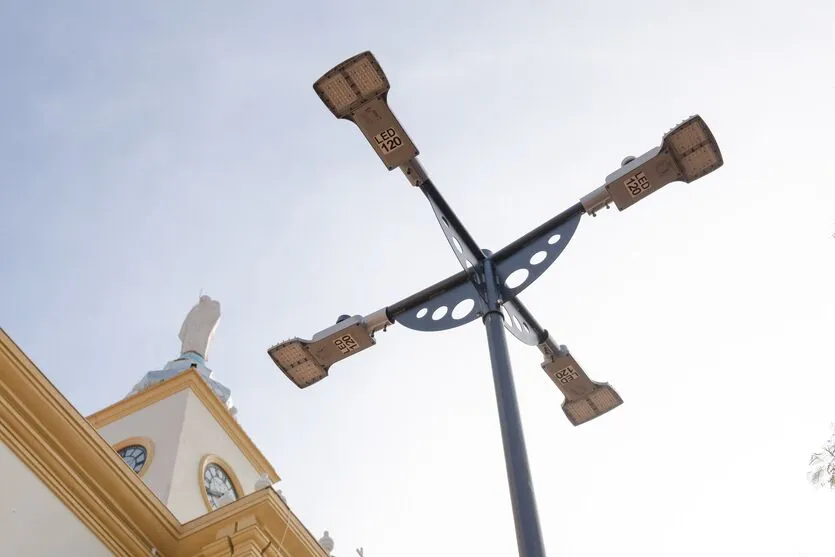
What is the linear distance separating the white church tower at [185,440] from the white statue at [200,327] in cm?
170

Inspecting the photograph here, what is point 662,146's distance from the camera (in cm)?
636

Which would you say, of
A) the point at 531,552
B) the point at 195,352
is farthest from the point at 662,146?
the point at 195,352

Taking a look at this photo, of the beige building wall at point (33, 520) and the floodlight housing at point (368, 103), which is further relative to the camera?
the beige building wall at point (33, 520)

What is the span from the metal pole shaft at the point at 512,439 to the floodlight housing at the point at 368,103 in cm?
118

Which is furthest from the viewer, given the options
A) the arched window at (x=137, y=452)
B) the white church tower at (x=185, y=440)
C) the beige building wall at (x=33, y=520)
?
the arched window at (x=137, y=452)

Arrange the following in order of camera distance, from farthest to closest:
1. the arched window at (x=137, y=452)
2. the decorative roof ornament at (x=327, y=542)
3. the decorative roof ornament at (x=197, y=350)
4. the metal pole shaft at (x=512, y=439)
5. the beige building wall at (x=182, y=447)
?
the decorative roof ornament at (x=197, y=350) → the arched window at (x=137, y=452) → the beige building wall at (x=182, y=447) → the decorative roof ornament at (x=327, y=542) → the metal pole shaft at (x=512, y=439)

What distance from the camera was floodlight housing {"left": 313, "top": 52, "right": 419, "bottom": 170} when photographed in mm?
6320

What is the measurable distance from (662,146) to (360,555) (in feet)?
20.6

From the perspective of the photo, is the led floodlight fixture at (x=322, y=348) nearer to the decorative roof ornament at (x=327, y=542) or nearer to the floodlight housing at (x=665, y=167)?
the floodlight housing at (x=665, y=167)

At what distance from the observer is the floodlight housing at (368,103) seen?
632cm

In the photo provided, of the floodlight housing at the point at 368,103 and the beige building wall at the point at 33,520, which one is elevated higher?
the beige building wall at the point at 33,520

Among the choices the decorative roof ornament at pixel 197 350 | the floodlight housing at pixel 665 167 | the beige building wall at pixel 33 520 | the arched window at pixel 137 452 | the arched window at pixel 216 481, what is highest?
the decorative roof ornament at pixel 197 350

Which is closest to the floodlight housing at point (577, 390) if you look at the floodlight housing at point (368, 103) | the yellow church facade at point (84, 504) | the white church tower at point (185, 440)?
the floodlight housing at point (368, 103)

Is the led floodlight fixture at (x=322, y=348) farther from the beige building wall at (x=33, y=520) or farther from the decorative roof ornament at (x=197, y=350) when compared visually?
the decorative roof ornament at (x=197, y=350)
